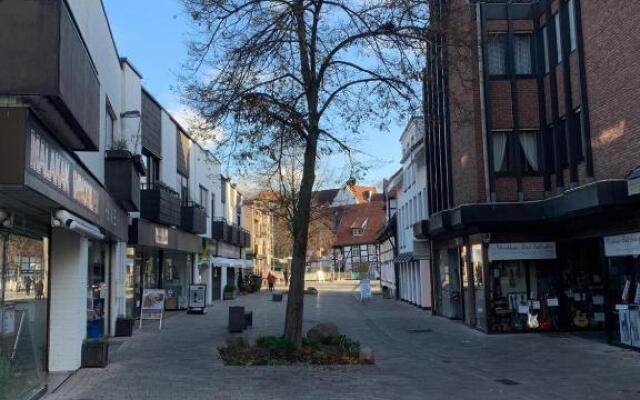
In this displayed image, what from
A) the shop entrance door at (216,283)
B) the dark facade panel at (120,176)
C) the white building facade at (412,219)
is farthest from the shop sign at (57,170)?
the shop entrance door at (216,283)

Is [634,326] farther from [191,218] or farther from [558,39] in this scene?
[191,218]

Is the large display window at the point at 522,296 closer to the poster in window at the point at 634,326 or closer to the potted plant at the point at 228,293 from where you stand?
the poster in window at the point at 634,326

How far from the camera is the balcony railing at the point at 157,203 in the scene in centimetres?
2231

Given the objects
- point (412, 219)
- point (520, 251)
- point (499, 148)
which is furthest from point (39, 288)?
point (412, 219)

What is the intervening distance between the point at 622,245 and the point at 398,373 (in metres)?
6.26

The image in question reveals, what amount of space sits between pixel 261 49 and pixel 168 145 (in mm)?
14260

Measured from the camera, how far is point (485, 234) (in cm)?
1955

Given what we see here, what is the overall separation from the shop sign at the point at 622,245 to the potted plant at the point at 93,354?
11.3 m

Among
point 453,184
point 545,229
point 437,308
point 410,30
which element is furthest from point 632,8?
point 437,308

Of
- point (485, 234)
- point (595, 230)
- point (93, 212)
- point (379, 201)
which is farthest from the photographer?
point (379, 201)

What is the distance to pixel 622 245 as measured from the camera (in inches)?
587

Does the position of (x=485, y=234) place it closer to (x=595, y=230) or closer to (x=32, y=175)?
(x=595, y=230)

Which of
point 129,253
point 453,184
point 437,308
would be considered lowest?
point 437,308

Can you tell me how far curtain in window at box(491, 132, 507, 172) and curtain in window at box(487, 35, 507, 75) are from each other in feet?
6.45
